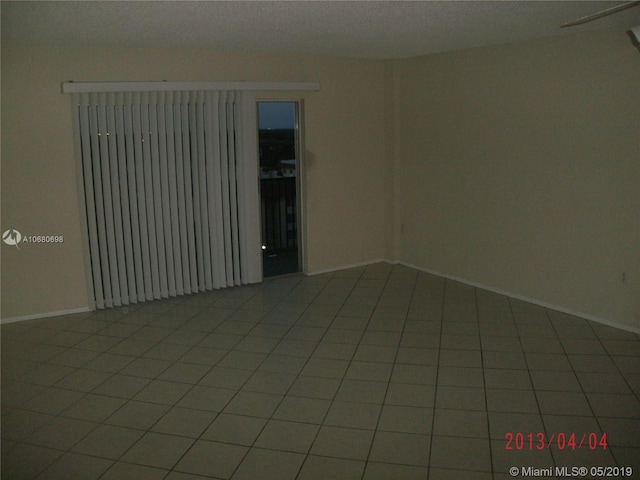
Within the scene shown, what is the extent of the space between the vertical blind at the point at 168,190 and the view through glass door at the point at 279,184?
424 mm

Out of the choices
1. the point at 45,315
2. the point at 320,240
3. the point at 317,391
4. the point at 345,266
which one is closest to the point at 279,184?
the point at 320,240

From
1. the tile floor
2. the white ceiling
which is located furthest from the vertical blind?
the white ceiling

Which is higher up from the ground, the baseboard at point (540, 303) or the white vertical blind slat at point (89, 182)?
the white vertical blind slat at point (89, 182)

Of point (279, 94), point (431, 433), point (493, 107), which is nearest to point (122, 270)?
point (279, 94)

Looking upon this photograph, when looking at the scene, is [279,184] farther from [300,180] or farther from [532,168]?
[532,168]

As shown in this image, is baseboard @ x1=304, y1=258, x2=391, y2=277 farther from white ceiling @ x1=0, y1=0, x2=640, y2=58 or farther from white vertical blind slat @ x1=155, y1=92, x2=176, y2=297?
white ceiling @ x1=0, y1=0, x2=640, y2=58

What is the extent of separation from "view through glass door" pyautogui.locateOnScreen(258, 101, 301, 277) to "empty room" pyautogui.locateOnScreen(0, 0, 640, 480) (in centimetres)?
3

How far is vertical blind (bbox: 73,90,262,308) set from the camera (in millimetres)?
5277

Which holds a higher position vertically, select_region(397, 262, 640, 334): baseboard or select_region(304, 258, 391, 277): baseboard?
select_region(304, 258, 391, 277): baseboard

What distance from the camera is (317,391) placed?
374 cm

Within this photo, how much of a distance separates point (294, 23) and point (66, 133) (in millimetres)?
2440

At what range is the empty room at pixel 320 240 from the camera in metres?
3.25

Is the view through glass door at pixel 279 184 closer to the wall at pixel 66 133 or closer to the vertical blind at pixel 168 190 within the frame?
the wall at pixel 66 133

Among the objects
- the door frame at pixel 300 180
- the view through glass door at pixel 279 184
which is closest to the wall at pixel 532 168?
the door frame at pixel 300 180
